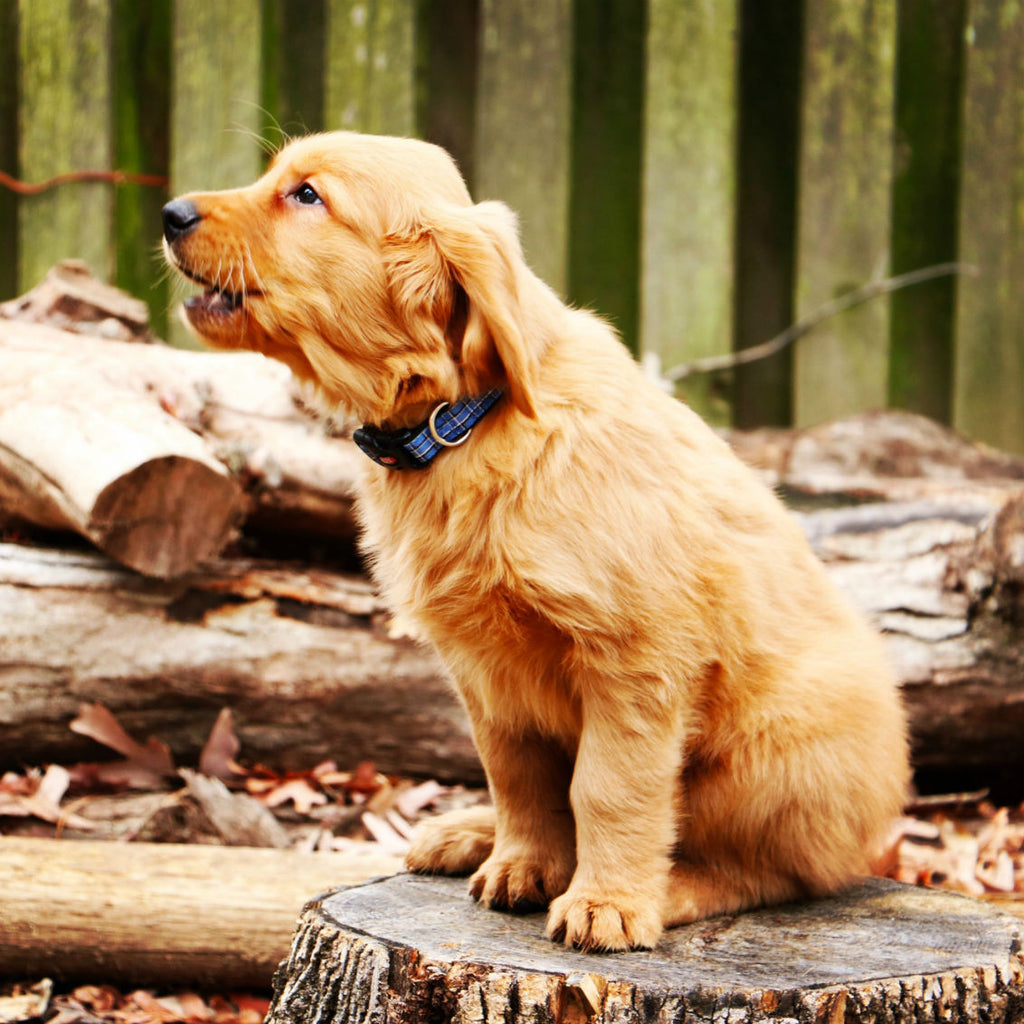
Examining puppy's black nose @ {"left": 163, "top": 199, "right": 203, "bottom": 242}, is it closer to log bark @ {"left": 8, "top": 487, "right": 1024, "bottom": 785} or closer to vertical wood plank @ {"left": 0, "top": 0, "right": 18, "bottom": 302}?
log bark @ {"left": 8, "top": 487, "right": 1024, "bottom": 785}

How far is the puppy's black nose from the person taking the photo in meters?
2.57

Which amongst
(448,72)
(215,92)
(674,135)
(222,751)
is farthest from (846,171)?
(222,751)

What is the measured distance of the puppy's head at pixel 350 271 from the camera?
Result: 8.44 ft

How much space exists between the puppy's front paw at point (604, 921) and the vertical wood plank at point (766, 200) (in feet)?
10.0

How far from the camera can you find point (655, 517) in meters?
2.63

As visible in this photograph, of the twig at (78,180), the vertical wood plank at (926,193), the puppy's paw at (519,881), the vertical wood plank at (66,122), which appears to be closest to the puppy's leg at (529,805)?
the puppy's paw at (519,881)

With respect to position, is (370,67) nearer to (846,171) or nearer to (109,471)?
(846,171)

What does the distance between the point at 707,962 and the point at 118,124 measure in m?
4.32

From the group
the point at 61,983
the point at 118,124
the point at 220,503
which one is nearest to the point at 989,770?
the point at 220,503

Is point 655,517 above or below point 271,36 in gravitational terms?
below

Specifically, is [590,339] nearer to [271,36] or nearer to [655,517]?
[655,517]

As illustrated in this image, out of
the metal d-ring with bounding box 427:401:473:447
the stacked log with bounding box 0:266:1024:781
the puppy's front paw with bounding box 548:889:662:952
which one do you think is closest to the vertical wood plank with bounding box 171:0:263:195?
the stacked log with bounding box 0:266:1024:781

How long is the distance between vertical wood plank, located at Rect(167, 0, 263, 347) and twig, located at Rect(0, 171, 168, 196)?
0.40 feet

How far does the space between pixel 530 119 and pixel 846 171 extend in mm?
1374
